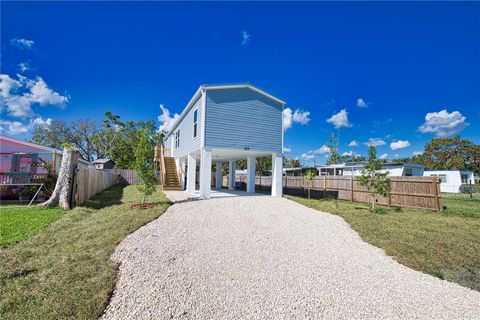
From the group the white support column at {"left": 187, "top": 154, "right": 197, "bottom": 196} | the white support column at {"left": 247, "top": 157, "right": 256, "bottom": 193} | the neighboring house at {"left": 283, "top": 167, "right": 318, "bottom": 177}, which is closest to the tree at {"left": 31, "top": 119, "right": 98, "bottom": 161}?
the white support column at {"left": 187, "top": 154, "right": 197, "bottom": 196}

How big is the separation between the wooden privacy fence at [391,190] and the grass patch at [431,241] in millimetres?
1695

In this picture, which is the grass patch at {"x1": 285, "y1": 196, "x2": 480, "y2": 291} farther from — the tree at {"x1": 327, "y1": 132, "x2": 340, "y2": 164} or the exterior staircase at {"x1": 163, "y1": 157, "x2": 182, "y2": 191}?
the tree at {"x1": 327, "y1": 132, "x2": 340, "y2": 164}

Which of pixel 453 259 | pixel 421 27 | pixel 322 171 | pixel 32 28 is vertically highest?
pixel 421 27

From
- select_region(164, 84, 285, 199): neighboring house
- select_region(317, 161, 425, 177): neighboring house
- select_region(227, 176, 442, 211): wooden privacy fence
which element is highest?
select_region(164, 84, 285, 199): neighboring house

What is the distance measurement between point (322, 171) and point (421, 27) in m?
21.1

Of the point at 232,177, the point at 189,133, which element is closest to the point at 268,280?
the point at 189,133

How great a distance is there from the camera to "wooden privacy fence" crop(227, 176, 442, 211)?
1072cm

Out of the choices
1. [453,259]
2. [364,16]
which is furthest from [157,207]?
[364,16]

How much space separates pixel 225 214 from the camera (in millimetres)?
8125

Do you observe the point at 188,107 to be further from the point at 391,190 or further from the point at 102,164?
the point at 102,164

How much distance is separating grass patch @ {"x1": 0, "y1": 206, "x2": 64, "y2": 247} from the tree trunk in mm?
374

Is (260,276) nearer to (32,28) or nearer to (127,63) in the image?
(32,28)

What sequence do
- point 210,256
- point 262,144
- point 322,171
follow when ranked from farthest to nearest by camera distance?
point 322,171
point 262,144
point 210,256

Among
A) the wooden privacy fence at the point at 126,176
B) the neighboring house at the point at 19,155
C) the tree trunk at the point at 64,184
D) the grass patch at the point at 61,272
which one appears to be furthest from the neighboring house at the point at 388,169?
the wooden privacy fence at the point at 126,176
